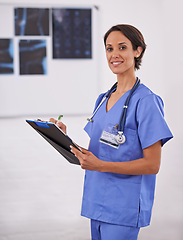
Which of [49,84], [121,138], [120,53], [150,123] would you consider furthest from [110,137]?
[49,84]

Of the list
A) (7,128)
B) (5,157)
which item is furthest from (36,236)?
(7,128)

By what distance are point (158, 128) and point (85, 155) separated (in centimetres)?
28

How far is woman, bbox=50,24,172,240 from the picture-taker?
1.12m

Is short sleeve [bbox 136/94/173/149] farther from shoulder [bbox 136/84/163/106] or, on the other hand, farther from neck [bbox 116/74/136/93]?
neck [bbox 116/74/136/93]

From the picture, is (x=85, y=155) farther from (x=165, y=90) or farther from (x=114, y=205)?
(x=165, y=90)

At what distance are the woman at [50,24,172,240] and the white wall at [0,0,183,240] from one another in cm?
101

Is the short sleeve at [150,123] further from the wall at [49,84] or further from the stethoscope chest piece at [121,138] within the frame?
the wall at [49,84]

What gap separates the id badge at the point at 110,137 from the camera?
1.15 metres

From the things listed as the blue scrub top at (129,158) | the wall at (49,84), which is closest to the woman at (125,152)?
the blue scrub top at (129,158)

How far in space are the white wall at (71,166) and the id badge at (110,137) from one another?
1.10 meters

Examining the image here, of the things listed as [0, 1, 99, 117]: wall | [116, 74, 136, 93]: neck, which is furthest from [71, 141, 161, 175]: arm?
[0, 1, 99, 117]: wall

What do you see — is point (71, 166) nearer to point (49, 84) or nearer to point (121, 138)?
point (49, 84)

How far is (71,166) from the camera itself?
7.50ft

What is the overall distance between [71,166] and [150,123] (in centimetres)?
125
